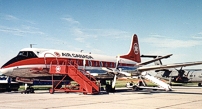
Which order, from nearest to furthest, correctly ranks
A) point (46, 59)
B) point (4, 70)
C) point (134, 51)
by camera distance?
point (4, 70) → point (46, 59) → point (134, 51)

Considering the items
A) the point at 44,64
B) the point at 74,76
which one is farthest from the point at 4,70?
the point at 74,76

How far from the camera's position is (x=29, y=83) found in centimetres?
2214

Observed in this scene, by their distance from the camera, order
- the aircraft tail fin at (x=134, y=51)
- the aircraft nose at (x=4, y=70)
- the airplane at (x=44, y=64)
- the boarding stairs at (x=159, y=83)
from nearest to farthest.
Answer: the aircraft nose at (x=4, y=70), the airplane at (x=44, y=64), the boarding stairs at (x=159, y=83), the aircraft tail fin at (x=134, y=51)

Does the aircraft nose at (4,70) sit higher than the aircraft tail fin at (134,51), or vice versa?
the aircraft tail fin at (134,51)

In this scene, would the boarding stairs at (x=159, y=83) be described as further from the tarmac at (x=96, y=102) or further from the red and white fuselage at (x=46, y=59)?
the red and white fuselage at (x=46, y=59)

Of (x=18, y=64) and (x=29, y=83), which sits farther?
(x=29, y=83)

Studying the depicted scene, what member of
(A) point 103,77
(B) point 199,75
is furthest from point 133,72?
(B) point 199,75

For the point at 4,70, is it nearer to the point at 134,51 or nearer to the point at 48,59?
the point at 48,59

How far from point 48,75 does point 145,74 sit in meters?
9.20

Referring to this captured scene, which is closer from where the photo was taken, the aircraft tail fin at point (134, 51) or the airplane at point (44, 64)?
the airplane at point (44, 64)

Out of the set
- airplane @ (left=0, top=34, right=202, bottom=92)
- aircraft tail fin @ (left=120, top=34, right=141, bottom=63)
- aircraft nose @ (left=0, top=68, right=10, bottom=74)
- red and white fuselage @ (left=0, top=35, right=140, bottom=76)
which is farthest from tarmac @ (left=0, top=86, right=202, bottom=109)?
aircraft tail fin @ (left=120, top=34, right=141, bottom=63)

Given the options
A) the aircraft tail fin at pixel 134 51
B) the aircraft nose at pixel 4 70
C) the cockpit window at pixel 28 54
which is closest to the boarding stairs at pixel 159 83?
the aircraft tail fin at pixel 134 51

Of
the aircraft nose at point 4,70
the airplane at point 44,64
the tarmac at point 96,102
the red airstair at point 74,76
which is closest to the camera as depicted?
the tarmac at point 96,102

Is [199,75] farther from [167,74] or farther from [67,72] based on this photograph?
[67,72]
